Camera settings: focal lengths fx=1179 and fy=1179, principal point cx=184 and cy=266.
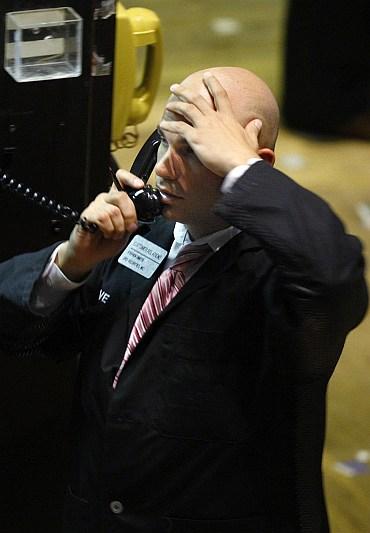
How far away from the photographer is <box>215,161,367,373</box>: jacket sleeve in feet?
4.80

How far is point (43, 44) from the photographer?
1.91 metres

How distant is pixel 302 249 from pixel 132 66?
105 cm

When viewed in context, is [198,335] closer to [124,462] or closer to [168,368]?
[168,368]

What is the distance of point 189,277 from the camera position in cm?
166

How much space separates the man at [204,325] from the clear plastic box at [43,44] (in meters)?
0.37

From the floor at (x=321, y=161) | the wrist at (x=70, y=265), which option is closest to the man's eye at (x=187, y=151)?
the wrist at (x=70, y=265)

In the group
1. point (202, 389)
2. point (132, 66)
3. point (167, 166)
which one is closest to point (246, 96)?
point (167, 166)

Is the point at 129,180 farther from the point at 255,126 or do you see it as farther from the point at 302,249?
the point at 302,249

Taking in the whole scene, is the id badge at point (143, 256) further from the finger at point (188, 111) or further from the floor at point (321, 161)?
the floor at point (321, 161)

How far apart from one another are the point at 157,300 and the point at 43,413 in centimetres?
68

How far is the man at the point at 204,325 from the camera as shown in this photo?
1494 millimetres

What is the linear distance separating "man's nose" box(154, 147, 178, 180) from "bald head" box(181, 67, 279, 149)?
95 mm

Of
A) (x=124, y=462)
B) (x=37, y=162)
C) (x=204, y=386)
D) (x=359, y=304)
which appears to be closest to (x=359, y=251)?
(x=359, y=304)

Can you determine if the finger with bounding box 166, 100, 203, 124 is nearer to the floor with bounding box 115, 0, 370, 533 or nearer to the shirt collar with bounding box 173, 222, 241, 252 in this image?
the shirt collar with bounding box 173, 222, 241, 252
